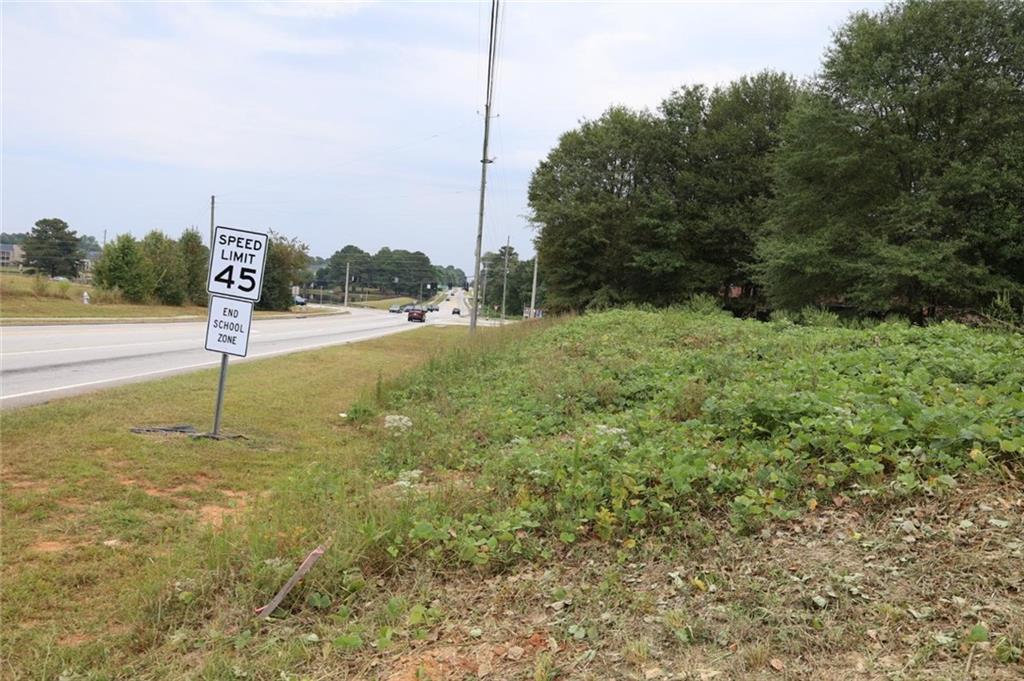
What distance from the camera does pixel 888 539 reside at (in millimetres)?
3232

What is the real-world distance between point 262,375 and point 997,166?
23.8 meters

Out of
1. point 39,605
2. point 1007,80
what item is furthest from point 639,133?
point 39,605

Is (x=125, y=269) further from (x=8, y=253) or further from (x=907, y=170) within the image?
(x=8, y=253)

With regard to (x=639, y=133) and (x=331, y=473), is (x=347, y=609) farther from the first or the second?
(x=639, y=133)

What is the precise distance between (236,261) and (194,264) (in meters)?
49.5

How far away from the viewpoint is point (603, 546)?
12.0 ft

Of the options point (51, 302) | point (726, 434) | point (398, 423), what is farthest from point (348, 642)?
point (51, 302)

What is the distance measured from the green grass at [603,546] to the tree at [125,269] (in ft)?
138

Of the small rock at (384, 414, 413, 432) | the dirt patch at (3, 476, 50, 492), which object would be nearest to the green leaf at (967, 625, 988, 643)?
the small rock at (384, 414, 413, 432)

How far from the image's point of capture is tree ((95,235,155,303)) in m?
42.2

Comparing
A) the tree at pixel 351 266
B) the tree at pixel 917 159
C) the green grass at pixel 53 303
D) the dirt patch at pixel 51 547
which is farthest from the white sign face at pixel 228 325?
the tree at pixel 351 266

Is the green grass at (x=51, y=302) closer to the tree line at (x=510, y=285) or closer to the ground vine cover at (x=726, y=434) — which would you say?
the ground vine cover at (x=726, y=434)

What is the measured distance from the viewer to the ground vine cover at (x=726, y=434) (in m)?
3.78

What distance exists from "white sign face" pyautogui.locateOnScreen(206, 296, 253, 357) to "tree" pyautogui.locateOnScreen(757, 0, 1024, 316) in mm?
21134
